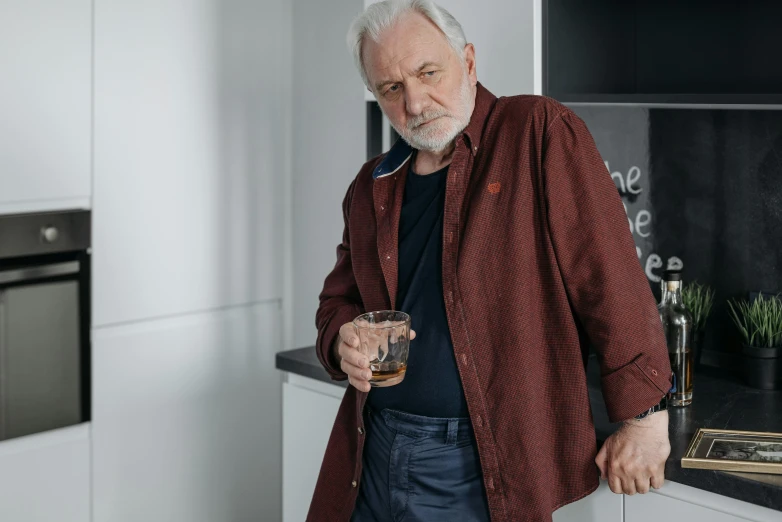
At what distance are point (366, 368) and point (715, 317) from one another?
1022mm

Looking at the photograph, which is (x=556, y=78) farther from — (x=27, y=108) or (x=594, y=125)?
(x=27, y=108)

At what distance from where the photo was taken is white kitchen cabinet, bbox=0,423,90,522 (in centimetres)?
223

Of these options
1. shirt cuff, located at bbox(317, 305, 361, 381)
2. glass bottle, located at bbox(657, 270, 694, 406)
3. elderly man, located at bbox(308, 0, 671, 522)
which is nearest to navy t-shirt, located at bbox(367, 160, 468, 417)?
elderly man, located at bbox(308, 0, 671, 522)

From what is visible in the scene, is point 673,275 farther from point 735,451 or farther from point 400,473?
point 400,473

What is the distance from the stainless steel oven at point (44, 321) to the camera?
7.25 ft

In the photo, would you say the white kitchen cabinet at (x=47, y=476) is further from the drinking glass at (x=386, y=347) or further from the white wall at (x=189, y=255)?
the drinking glass at (x=386, y=347)

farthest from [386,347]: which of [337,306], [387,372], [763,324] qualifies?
[763,324]

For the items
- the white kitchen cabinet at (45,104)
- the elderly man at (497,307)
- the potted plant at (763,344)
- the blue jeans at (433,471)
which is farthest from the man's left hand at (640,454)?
the white kitchen cabinet at (45,104)

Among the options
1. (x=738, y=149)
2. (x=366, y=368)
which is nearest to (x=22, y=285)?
(x=366, y=368)

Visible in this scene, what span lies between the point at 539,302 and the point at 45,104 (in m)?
1.39

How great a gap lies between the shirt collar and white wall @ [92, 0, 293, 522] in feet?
3.35

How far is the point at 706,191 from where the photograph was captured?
6.82 feet

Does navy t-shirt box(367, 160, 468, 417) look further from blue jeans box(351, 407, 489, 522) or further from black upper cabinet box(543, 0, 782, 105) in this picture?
black upper cabinet box(543, 0, 782, 105)

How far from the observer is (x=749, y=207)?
2020 millimetres
